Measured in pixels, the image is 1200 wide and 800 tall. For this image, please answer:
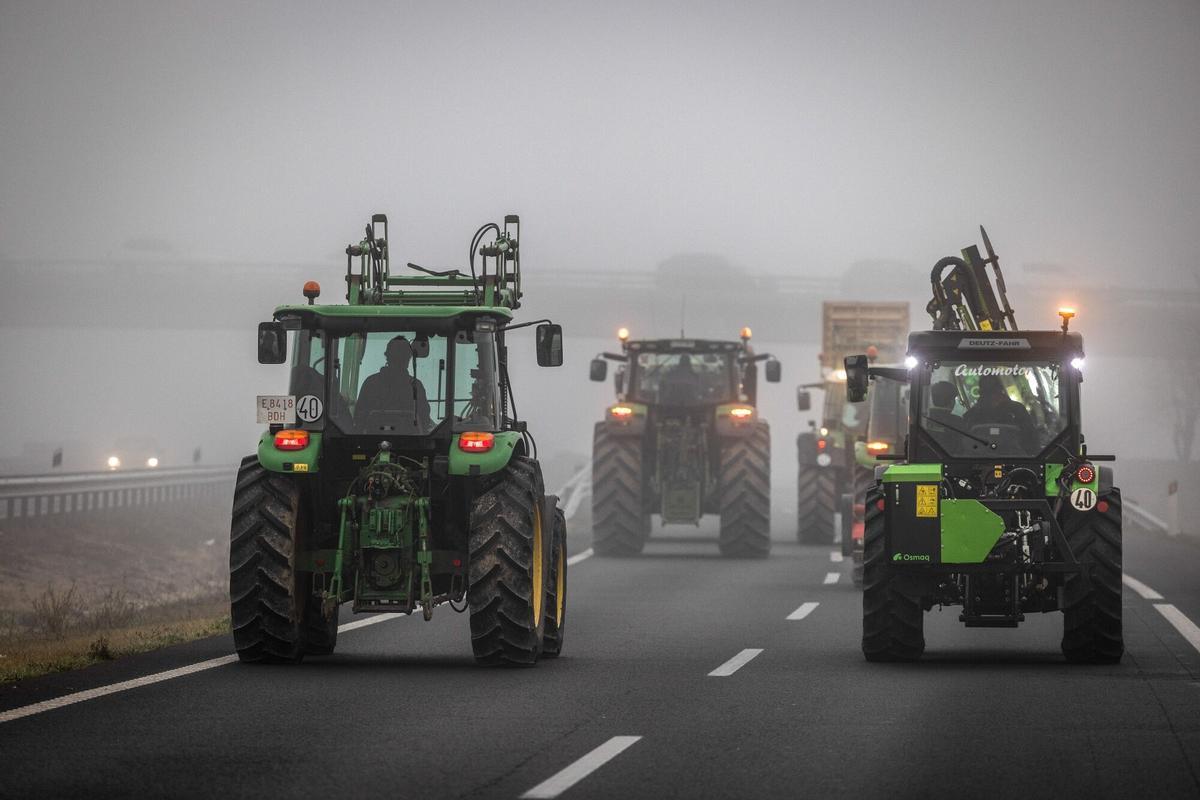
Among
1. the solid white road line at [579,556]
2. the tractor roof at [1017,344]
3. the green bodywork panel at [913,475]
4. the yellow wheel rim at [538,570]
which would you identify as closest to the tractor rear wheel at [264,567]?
the yellow wheel rim at [538,570]

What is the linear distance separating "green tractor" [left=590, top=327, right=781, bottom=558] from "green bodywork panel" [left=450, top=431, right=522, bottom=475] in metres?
14.5

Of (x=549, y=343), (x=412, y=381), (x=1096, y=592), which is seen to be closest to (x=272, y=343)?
(x=412, y=381)

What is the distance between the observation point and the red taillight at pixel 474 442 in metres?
13.9

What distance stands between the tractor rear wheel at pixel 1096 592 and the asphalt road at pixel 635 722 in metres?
0.22

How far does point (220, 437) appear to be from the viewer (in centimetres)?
9900

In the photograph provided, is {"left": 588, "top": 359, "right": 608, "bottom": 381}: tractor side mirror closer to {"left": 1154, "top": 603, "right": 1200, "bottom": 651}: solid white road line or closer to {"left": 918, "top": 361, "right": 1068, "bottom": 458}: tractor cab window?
{"left": 1154, "top": 603, "right": 1200, "bottom": 651}: solid white road line

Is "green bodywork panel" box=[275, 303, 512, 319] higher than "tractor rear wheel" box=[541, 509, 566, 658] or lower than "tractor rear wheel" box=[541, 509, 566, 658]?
higher

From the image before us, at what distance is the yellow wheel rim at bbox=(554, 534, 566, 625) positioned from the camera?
1492 centimetres

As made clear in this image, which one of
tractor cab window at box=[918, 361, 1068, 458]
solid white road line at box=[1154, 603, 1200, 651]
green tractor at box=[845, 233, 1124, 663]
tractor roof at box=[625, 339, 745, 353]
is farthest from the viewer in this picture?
tractor roof at box=[625, 339, 745, 353]

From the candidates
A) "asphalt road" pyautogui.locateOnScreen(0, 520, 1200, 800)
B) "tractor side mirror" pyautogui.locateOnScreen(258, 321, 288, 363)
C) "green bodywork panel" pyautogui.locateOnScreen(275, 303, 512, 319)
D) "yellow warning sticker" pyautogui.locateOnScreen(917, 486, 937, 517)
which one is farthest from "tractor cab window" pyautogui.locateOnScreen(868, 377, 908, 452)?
"tractor side mirror" pyautogui.locateOnScreen(258, 321, 288, 363)

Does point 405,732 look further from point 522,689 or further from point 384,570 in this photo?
point 384,570

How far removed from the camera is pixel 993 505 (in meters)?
14.5

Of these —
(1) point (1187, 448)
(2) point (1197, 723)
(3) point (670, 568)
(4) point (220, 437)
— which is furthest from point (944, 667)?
(4) point (220, 437)

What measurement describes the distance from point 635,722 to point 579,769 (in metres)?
1.77
